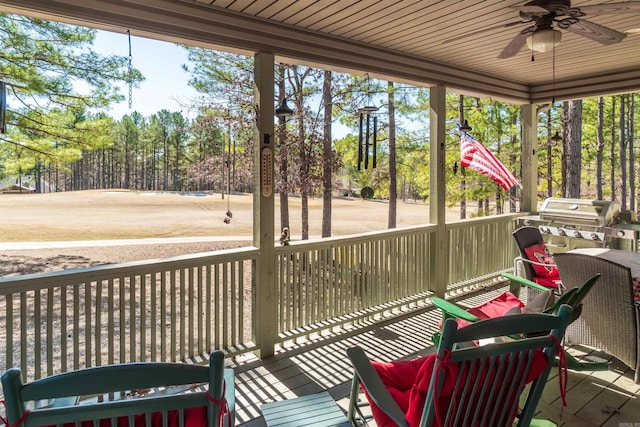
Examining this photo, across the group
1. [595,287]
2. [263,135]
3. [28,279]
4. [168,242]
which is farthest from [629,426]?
[168,242]

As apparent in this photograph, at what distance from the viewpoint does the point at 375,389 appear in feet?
5.34

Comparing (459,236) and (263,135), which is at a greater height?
(263,135)

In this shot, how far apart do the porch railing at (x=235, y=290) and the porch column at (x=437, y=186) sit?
0.09m

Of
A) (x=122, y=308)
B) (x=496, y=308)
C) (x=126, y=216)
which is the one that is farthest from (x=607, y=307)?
(x=126, y=216)

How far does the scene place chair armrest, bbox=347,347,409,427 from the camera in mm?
1514

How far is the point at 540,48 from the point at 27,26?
7346mm

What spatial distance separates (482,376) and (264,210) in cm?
226

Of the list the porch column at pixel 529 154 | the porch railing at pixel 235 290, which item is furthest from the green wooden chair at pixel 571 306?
the porch column at pixel 529 154

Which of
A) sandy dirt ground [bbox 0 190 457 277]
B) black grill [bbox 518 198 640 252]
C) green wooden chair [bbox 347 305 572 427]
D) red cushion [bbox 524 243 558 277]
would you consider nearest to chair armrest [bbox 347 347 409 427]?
green wooden chair [bbox 347 305 572 427]

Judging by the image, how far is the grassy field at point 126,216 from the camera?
35.2ft

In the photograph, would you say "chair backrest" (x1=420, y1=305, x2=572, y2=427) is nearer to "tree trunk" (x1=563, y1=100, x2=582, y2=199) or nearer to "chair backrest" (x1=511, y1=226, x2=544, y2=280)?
"chair backrest" (x1=511, y1=226, x2=544, y2=280)

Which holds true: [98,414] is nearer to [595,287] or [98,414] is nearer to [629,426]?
[629,426]

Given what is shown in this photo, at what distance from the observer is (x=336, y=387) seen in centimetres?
293

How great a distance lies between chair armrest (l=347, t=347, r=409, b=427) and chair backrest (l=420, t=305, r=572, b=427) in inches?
3.9
